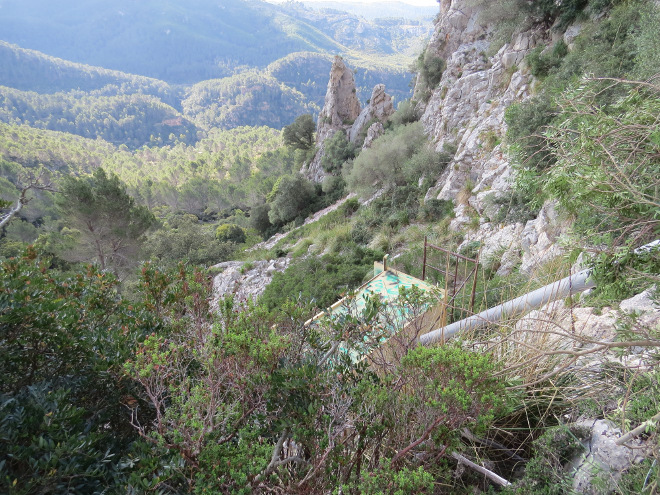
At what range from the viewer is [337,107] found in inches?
1224

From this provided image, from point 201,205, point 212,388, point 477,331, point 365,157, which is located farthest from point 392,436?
point 201,205

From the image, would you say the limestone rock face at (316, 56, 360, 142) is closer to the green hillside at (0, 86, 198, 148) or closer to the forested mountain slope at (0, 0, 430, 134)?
the forested mountain slope at (0, 0, 430, 134)

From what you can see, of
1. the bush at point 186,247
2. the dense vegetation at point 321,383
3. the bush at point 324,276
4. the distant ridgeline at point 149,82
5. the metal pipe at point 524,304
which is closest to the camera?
the dense vegetation at point 321,383

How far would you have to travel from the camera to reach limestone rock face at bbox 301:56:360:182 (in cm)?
3020

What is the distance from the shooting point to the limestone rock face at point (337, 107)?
99.1 ft

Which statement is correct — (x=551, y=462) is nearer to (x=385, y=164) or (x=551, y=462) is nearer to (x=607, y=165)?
(x=607, y=165)

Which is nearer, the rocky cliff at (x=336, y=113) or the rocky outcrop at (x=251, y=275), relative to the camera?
the rocky outcrop at (x=251, y=275)

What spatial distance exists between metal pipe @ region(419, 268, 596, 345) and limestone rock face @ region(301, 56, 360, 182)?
92.0ft

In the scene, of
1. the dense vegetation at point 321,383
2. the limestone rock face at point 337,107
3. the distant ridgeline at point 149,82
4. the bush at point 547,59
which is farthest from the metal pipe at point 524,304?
the distant ridgeline at point 149,82

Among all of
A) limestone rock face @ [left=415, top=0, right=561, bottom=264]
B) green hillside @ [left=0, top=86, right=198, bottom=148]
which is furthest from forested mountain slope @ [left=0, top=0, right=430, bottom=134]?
limestone rock face @ [left=415, top=0, right=561, bottom=264]

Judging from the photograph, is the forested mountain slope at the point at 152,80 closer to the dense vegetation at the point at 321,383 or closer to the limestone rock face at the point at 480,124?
the limestone rock face at the point at 480,124

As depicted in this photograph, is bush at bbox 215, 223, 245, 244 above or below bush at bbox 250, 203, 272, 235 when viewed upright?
below

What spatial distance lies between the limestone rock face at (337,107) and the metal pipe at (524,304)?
28040 millimetres

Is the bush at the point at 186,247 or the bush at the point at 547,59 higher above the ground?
the bush at the point at 547,59
